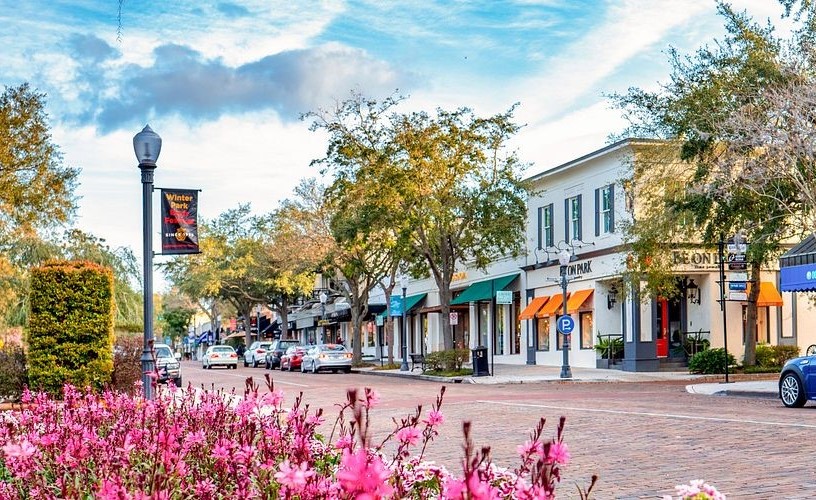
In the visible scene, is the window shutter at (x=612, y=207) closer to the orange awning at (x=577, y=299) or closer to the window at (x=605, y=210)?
the window at (x=605, y=210)

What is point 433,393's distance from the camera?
91.2 ft

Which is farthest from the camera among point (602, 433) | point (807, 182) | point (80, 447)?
point (807, 182)

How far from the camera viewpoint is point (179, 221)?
1750 centimetres

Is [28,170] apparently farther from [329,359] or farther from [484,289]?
[484,289]

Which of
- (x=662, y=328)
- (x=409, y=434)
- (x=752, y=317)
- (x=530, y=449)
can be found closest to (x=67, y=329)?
(x=409, y=434)

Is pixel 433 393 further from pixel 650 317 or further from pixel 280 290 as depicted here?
pixel 280 290

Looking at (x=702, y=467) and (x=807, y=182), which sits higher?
(x=807, y=182)

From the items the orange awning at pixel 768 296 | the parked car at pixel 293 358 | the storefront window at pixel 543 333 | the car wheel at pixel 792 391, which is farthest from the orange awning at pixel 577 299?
the car wheel at pixel 792 391

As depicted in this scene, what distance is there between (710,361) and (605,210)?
8308mm

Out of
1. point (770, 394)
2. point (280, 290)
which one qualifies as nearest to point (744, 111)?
point (770, 394)

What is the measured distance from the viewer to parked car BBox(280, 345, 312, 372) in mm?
52406

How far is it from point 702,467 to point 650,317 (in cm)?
2895

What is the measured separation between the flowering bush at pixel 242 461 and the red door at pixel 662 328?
32687 millimetres

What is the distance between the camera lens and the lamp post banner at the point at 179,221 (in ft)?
57.1
